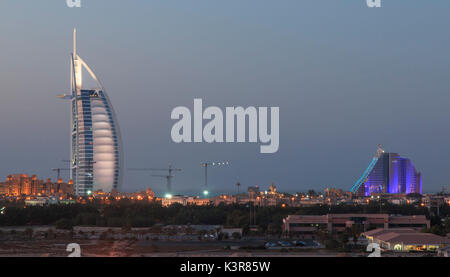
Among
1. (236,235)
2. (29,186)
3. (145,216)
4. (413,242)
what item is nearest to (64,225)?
(145,216)

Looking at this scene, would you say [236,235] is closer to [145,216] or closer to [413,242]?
[413,242]

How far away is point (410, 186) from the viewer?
81750 mm

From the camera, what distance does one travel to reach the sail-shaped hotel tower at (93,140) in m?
72.1

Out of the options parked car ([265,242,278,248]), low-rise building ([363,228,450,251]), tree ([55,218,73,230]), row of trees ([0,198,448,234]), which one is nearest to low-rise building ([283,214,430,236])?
row of trees ([0,198,448,234])

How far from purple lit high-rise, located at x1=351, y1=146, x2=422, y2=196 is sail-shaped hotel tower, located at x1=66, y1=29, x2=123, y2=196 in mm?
30276

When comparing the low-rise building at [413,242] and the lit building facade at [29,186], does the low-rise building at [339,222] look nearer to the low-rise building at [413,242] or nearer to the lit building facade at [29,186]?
the low-rise building at [413,242]

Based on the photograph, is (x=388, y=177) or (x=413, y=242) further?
(x=388, y=177)

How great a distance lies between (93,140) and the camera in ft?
237

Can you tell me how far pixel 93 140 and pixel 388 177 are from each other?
37.1 meters

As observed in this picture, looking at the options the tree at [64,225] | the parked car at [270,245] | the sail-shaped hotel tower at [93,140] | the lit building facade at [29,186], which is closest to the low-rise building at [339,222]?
the parked car at [270,245]

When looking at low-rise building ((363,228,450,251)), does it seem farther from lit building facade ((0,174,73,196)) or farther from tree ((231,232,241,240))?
lit building facade ((0,174,73,196))

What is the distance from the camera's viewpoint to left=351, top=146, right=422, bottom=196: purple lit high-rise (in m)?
82.0

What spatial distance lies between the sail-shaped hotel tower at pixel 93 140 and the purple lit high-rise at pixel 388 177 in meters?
30.3
